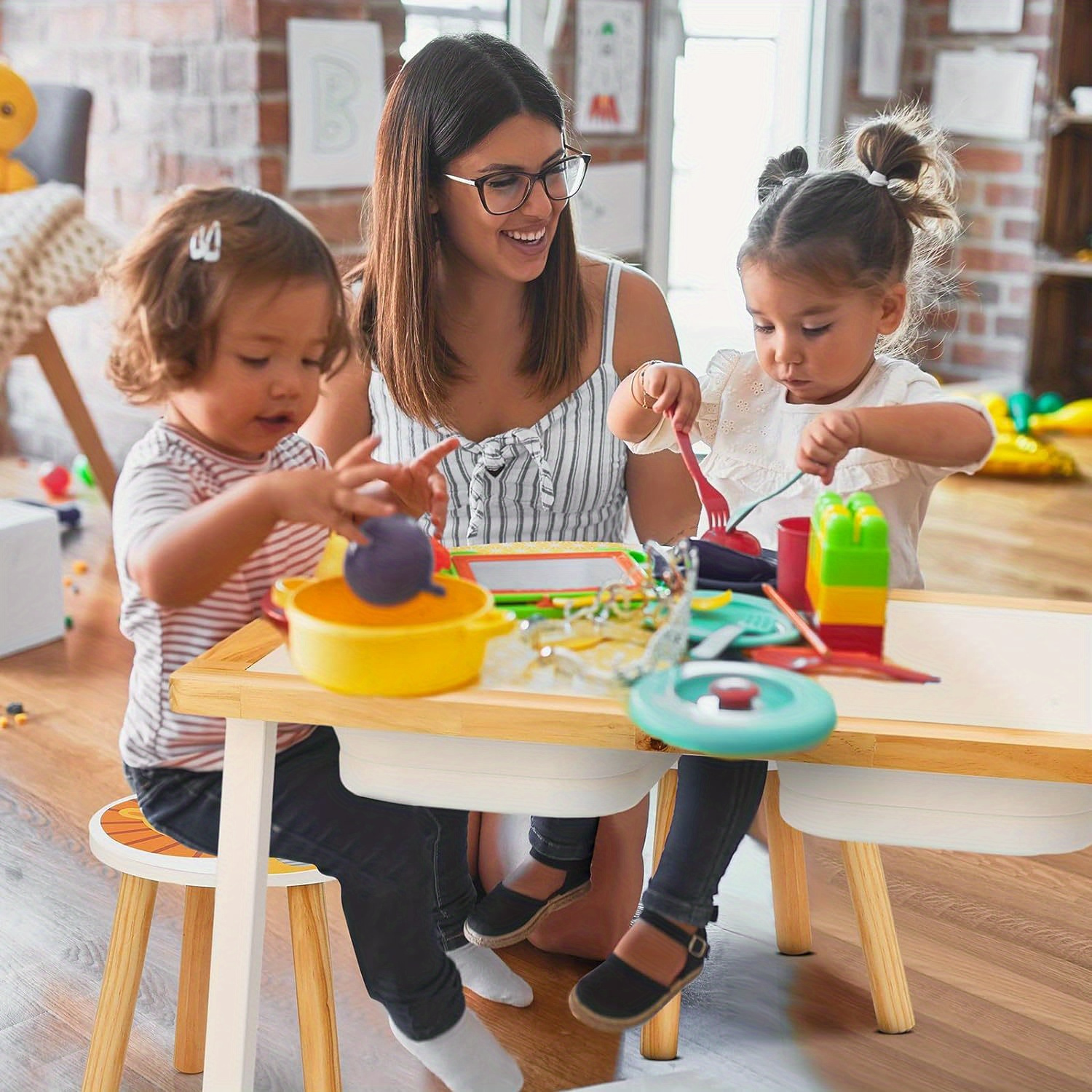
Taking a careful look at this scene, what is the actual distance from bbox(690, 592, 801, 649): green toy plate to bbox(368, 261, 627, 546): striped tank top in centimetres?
53

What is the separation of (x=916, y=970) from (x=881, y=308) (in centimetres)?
70

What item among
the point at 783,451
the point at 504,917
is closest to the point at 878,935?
the point at 504,917

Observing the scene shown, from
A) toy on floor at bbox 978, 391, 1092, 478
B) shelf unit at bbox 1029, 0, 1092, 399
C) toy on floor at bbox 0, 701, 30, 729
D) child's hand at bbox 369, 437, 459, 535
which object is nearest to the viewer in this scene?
child's hand at bbox 369, 437, 459, 535

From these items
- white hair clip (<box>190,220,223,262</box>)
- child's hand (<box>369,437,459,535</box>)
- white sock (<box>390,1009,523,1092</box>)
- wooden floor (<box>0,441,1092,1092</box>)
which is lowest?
wooden floor (<box>0,441,1092,1092</box>)

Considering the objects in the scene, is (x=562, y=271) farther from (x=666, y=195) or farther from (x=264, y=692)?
(x=666, y=195)

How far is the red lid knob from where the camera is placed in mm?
807

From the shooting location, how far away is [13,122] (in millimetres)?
2697

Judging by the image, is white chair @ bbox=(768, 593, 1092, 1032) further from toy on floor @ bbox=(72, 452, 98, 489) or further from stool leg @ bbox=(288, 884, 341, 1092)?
toy on floor @ bbox=(72, 452, 98, 489)

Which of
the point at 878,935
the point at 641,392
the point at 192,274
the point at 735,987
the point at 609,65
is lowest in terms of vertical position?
the point at 735,987

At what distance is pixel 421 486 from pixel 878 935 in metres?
0.68

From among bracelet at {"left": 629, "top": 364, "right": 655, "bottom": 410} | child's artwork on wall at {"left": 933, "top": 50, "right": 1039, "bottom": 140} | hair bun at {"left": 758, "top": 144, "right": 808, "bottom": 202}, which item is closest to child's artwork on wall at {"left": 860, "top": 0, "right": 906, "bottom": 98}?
child's artwork on wall at {"left": 933, "top": 50, "right": 1039, "bottom": 140}

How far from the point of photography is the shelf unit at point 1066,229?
13.4 ft

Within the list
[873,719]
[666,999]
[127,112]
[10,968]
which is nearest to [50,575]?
[10,968]

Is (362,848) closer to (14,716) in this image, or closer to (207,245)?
(207,245)
